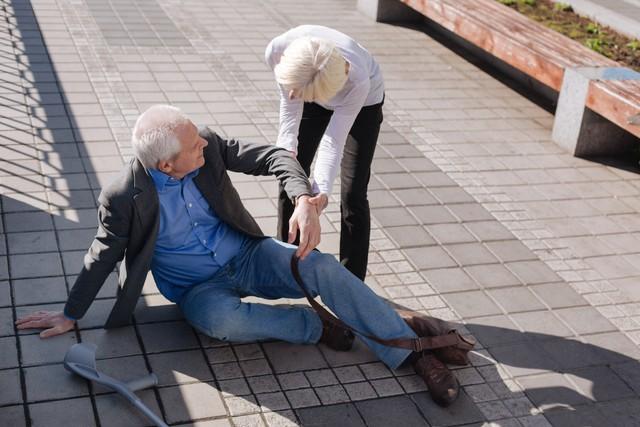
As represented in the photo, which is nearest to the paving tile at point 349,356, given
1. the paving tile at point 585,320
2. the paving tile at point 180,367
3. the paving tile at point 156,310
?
the paving tile at point 180,367

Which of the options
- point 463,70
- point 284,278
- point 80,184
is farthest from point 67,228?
point 463,70

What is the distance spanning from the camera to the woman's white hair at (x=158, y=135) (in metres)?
Answer: 3.58

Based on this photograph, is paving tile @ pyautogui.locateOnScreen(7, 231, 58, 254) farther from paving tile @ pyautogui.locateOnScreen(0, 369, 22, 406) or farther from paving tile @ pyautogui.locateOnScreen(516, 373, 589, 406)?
paving tile @ pyautogui.locateOnScreen(516, 373, 589, 406)

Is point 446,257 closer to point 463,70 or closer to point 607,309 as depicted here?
point 607,309

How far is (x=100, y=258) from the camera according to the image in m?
3.76

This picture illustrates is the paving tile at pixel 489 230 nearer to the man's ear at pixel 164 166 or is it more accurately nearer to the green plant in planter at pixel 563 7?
the man's ear at pixel 164 166

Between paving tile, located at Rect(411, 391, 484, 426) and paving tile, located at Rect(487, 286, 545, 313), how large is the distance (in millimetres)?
950

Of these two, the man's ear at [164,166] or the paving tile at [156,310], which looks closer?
the man's ear at [164,166]

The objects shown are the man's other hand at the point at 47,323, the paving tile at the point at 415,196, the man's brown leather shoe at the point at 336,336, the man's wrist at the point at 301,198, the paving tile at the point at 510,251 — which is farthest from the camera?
the paving tile at the point at 415,196

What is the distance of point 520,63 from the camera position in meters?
7.60

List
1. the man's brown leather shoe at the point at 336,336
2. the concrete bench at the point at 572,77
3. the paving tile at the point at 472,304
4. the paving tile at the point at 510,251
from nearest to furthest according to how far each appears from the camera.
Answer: the man's brown leather shoe at the point at 336,336, the paving tile at the point at 472,304, the paving tile at the point at 510,251, the concrete bench at the point at 572,77

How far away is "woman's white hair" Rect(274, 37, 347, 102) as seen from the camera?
3.62 m

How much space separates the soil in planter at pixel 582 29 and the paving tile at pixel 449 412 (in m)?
4.92

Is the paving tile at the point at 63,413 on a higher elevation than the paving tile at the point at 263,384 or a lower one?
higher
